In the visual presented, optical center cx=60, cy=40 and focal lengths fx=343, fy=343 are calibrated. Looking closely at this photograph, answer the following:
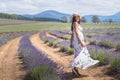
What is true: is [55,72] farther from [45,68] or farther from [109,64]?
[109,64]

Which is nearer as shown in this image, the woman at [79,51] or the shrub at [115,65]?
the woman at [79,51]

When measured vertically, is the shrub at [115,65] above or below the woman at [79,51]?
below

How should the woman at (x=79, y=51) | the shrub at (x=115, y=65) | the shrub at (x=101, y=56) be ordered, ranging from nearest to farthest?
1. the woman at (x=79, y=51)
2. the shrub at (x=115, y=65)
3. the shrub at (x=101, y=56)

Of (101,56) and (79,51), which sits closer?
(79,51)

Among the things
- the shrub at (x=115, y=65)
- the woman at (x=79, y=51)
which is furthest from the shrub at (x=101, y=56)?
the woman at (x=79, y=51)

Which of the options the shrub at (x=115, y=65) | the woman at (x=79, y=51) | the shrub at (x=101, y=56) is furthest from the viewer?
the shrub at (x=101, y=56)

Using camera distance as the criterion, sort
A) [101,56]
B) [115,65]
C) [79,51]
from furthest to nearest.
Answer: [101,56], [115,65], [79,51]

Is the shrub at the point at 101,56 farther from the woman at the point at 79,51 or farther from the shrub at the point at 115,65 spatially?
the woman at the point at 79,51

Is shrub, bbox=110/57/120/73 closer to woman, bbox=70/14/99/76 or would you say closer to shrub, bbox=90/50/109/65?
woman, bbox=70/14/99/76

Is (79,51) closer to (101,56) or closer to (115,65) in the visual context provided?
(115,65)

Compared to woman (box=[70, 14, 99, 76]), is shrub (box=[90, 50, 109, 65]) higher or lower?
lower

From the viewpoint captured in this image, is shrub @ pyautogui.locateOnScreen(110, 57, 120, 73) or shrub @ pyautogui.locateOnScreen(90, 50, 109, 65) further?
shrub @ pyautogui.locateOnScreen(90, 50, 109, 65)

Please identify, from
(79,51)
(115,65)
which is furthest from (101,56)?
(79,51)

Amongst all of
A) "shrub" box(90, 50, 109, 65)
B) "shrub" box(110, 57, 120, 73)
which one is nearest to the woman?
"shrub" box(110, 57, 120, 73)
